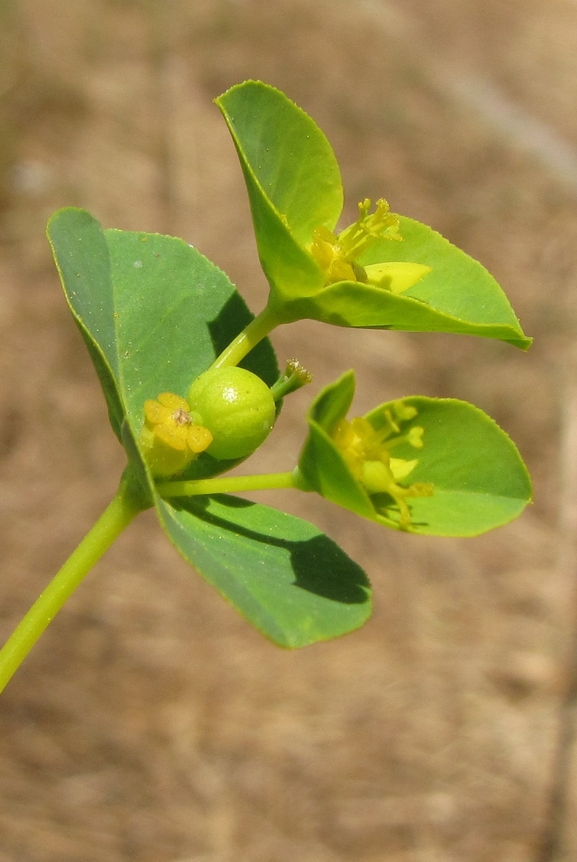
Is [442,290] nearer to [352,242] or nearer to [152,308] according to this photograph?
[352,242]

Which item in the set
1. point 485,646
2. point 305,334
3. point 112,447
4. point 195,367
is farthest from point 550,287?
point 195,367

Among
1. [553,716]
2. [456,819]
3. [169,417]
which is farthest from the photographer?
[553,716]

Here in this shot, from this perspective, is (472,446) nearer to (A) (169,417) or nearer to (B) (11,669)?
(A) (169,417)

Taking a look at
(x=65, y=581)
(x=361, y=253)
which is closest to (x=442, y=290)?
(x=361, y=253)

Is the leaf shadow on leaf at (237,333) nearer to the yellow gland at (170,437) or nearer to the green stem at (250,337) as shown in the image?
the green stem at (250,337)

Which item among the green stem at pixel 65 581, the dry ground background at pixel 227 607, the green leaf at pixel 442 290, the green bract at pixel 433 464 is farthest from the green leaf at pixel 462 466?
the dry ground background at pixel 227 607

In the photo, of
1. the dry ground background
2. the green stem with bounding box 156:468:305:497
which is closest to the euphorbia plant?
the green stem with bounding box 156:468:305:497
